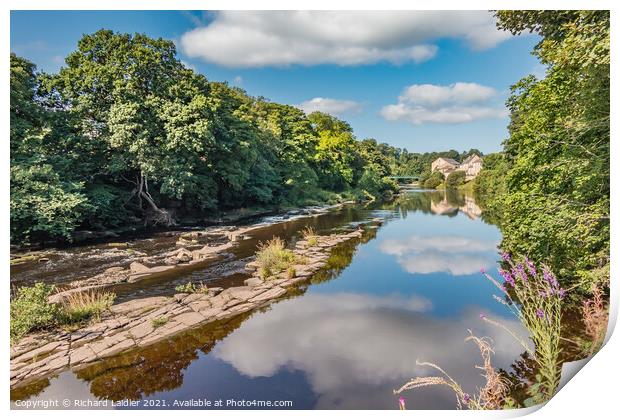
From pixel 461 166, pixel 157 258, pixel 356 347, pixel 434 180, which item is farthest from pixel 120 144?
pixel 434 180

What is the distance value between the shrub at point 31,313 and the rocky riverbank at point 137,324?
155mm

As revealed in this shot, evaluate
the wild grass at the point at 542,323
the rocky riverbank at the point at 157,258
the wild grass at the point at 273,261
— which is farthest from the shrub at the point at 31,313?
the wild grass at the point at 542,323

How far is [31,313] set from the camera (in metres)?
4.88

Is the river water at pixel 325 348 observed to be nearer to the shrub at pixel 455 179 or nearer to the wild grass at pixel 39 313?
the wild grass at pixel 39 313

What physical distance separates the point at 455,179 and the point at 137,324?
1823 inches

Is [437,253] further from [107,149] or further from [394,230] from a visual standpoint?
[107,149]

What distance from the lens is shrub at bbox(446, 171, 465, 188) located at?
43569 millimetres

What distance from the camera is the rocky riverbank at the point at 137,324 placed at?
4.34 meters

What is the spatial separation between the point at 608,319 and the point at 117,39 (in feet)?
48.9

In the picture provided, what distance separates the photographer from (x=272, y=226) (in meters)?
16.0

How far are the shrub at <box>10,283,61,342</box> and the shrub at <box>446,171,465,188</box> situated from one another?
44818mm

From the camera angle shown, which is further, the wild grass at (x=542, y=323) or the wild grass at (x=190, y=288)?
the wild grass at (x=190, y=288)

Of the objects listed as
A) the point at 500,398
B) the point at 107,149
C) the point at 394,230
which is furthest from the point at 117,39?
the point at 500,398

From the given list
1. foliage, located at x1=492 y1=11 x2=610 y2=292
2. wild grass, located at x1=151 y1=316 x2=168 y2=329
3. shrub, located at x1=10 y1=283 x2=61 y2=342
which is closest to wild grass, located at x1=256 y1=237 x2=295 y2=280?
wild grass, located at x1=151 y1=316 x2=168 y2=329
